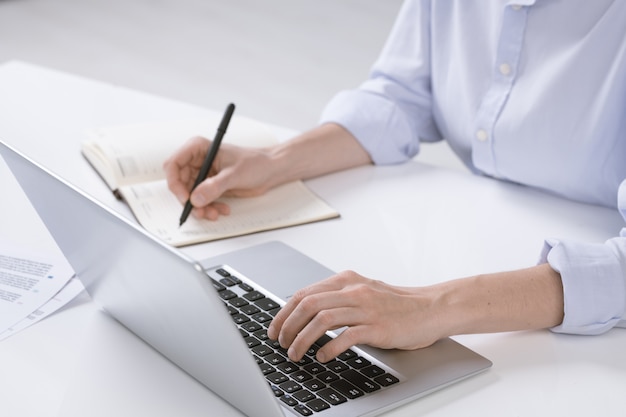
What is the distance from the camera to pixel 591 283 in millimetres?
1199

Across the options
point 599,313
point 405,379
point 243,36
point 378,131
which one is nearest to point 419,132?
point 378,131

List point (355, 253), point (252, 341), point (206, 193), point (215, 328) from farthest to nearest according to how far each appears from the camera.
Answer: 1. point (206, 193)
2. point (355, 253)
3. point (252, 341)
4. point (215, 328)

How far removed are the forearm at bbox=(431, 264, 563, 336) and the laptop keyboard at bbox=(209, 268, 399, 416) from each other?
0.13 meters

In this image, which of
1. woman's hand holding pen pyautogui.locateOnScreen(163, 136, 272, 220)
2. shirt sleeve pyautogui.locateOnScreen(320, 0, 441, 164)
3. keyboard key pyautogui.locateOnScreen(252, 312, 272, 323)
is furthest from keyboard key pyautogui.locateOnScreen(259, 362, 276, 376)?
shirt sleeve pyautogui.locateOnScreen(320, 0, 441, 164)

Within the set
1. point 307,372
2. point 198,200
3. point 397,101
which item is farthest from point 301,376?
point 397,101

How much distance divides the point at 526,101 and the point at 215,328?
831 millimetres

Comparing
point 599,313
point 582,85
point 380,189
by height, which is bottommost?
point 599,313

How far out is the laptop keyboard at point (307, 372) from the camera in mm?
993

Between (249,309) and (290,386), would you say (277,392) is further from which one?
(249,309)

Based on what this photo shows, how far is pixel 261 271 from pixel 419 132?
0.66m

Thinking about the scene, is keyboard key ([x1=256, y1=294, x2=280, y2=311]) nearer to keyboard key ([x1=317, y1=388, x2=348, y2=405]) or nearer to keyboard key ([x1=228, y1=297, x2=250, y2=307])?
keyboard key ([x1=228, y1=297, x2=250, y2=307])

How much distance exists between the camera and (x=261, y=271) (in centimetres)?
130

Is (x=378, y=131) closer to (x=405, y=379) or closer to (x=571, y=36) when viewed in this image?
(x=571, y=36)

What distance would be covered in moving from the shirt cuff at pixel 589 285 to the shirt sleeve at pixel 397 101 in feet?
1.77
